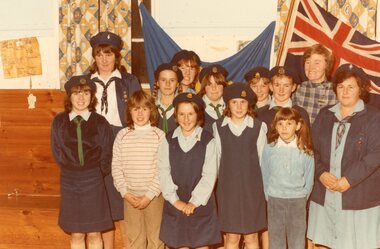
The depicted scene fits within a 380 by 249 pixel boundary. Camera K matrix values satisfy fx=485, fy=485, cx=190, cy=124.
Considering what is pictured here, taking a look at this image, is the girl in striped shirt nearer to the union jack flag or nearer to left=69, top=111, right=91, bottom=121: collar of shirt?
left=69, top=111, right=91, bottom=121: collar of shirt

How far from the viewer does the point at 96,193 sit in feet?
10.6

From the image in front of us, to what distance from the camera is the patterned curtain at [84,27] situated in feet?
Result: 15.6

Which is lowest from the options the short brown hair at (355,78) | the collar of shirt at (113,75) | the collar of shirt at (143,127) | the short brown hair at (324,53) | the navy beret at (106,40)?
the collar of shirt at (143,127)

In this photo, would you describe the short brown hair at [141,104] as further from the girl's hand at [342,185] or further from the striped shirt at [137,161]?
the girl's hand at [342,185]

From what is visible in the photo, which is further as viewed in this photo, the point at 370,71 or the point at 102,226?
the point at 370,71

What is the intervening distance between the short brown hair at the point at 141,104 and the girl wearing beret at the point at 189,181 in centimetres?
20

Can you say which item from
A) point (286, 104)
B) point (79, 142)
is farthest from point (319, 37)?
point (79, 142)

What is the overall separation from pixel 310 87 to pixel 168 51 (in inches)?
67.4

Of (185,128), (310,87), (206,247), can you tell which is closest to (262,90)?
(310,87)

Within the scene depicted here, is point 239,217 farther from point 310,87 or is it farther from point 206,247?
point 310,87

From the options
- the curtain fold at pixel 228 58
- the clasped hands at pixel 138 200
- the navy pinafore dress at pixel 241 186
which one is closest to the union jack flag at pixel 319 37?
the curtain fold at pixel 228 58

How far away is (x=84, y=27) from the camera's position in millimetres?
4766

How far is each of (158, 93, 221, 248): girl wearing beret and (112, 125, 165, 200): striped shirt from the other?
0.09m

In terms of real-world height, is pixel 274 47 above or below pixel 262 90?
above
